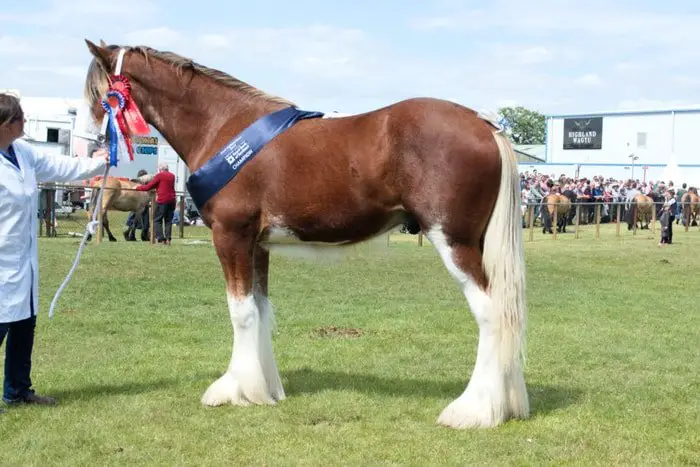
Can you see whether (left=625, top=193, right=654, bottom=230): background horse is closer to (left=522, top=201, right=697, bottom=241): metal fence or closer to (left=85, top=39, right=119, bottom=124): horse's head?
(left=522, top=201, right=697, bottom=241): metal fence

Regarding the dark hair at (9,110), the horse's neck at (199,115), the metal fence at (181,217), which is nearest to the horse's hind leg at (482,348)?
the horse's neck at (199,115)

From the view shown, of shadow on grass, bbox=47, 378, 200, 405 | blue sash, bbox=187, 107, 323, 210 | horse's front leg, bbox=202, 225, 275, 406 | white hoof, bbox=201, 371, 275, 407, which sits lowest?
shadow on grass, bbox=47, 378, 200, 405

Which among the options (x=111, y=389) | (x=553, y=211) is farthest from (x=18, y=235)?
(x=553, y=211)

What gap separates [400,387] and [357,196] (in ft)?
5.81

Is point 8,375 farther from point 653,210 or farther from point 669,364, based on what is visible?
point 653,210

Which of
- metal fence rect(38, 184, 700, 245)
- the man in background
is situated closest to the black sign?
metal fence rect(38, 184, 700, 245)

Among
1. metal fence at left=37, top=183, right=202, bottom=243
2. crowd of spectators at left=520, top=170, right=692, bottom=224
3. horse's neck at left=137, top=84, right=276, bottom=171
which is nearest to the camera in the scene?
horse's neck at left=137, top=84, right=276, bottom=171

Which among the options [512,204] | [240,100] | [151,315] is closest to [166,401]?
[240,100]

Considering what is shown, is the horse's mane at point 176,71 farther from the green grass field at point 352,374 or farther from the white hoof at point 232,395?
the white hoof at point 232,395

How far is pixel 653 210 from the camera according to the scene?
1064 inches

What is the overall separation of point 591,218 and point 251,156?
94.9 ft

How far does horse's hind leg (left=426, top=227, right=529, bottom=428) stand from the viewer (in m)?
4.98

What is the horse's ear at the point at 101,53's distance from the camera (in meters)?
5.61

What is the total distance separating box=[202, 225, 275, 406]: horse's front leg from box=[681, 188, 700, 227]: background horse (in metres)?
27.6
